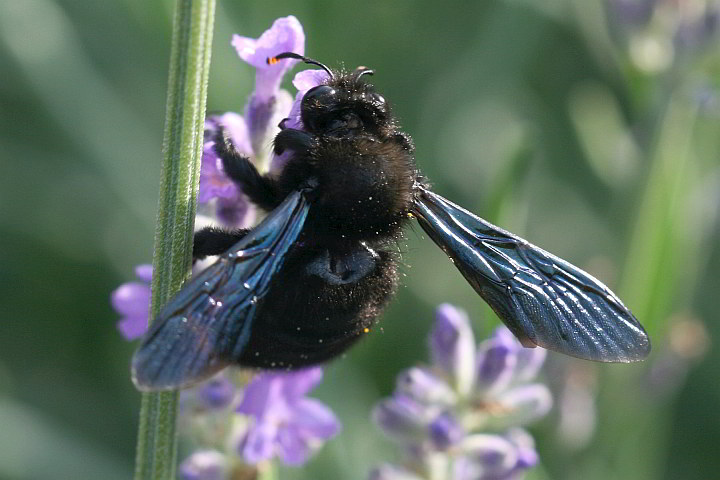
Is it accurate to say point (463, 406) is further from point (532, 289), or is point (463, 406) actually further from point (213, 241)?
point (213, 241)

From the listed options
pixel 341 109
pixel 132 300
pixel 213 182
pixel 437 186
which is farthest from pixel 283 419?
pixel 437 186

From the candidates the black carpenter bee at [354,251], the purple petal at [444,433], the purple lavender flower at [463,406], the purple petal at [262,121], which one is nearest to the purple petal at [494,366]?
the purple lavender flower at [463,406]

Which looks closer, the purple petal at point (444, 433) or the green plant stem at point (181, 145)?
the green plant stem at point (181, 145)

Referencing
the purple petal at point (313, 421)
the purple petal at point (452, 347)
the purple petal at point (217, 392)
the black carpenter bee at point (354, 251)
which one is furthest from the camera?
the purple petal at point (452, 347)

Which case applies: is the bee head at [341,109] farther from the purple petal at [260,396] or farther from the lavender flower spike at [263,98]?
the purple petal at [260,396]

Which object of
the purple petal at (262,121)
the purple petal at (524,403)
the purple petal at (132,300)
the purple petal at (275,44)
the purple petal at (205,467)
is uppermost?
the purple petal at (275,44)

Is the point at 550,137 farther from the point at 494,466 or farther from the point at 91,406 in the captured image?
the point at 494,466
